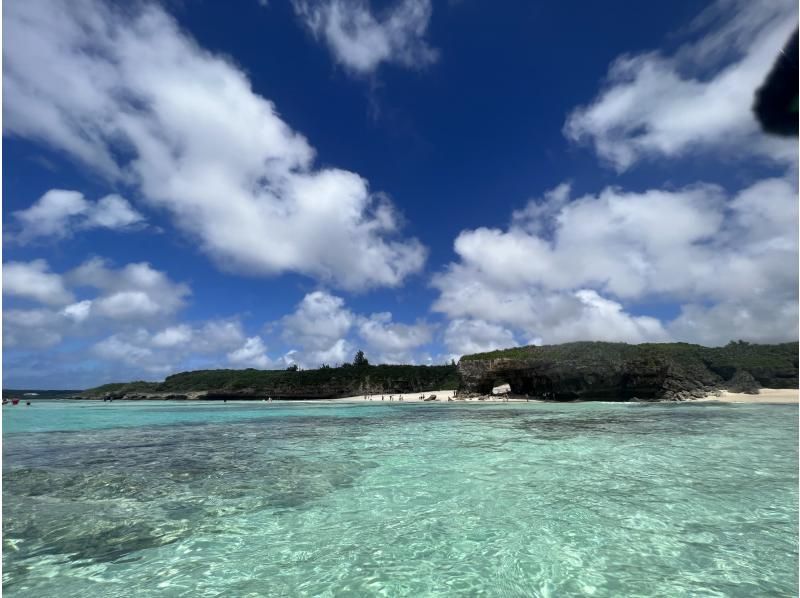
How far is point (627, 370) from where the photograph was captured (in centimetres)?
6025

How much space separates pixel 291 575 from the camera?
689cm

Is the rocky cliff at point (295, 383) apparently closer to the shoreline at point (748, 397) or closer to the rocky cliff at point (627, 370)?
the rocky cliff at point (627, 370)

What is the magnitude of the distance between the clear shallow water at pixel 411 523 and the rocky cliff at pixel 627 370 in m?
48.0

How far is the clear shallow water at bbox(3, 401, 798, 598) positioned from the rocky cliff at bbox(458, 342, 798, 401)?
48.0m

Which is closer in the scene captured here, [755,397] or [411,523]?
[411,523]

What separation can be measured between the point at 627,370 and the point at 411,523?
6060cm

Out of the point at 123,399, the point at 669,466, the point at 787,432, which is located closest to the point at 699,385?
the point at 787,432

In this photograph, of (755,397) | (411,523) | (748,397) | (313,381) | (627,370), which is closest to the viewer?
(411,523)

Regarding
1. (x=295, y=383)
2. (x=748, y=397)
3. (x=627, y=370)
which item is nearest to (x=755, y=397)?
(x=748, y=397)

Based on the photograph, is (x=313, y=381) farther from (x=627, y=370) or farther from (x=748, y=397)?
(x=748, y=397)

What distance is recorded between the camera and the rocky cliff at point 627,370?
200ft

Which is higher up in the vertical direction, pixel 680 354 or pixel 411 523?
pixel 680 354

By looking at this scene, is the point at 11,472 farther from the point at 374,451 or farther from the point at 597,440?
the point at 597,440

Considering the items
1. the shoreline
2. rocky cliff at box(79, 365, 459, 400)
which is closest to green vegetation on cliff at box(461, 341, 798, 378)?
the shoreline
